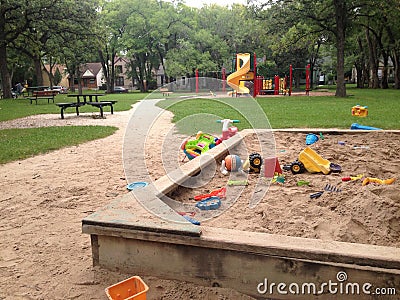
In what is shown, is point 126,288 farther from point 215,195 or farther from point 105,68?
point 105,68

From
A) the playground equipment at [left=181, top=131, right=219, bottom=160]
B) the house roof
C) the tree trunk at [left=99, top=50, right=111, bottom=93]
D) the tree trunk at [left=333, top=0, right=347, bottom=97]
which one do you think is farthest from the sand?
the house roof

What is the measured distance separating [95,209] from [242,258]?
1760 millimetres

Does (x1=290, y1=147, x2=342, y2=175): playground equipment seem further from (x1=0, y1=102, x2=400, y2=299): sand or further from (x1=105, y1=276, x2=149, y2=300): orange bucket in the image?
(x1=105, y1=276, x2=149, y2=300): orange bucket

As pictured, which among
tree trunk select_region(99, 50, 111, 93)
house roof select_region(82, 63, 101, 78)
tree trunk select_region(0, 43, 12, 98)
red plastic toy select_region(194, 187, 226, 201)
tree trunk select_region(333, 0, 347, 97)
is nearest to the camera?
red plastic toy select_region(194, 187, 226, 201)

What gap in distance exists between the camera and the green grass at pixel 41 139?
5.88m

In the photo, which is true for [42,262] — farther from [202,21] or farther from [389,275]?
[202,21]

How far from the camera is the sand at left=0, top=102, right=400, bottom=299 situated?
2115mm

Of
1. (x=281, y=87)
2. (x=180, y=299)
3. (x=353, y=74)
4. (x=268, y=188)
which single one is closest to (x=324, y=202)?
(x=268, y=188)

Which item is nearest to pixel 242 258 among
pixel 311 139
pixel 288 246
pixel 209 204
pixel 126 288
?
pixel 288 246

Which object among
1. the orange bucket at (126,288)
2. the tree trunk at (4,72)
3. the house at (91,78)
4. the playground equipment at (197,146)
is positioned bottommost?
the orange bucket at (126,288)

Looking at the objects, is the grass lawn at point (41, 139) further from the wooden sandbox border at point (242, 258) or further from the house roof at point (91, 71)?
the house roof at point (91, 71)

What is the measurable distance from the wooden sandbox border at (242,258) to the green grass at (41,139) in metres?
3.90

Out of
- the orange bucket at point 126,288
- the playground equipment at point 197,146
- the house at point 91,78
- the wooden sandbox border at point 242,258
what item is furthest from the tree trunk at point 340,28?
the house at point 91,78

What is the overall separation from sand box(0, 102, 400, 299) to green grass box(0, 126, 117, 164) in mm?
1111
